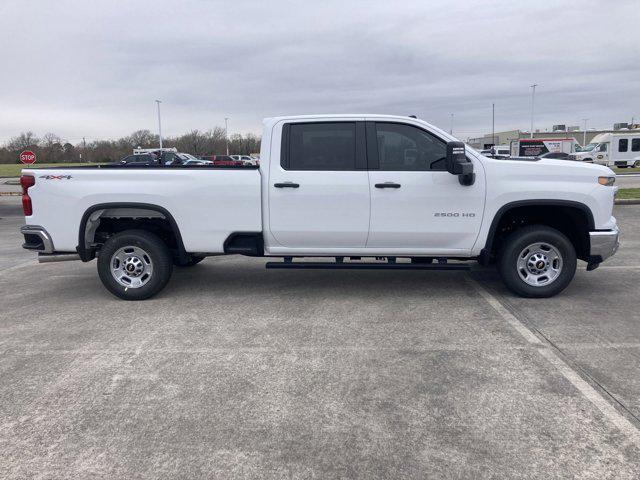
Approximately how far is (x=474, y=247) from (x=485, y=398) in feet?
8.39

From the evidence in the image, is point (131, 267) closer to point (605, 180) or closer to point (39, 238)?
point (39, 238)

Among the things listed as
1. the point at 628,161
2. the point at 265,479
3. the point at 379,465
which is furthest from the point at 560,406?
the point at 628,161

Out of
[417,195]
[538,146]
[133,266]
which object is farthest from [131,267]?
[538,146]

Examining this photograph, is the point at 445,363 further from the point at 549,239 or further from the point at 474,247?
the point at 549,239

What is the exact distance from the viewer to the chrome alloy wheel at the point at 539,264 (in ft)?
19.7

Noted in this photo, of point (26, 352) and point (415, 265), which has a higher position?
point (415, 265)

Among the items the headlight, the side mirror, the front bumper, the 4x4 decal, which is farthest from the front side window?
the 4x4 decal

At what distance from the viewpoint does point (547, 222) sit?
630 cm

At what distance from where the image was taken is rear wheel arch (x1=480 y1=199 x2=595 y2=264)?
5.82 m

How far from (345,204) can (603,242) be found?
9.49ft

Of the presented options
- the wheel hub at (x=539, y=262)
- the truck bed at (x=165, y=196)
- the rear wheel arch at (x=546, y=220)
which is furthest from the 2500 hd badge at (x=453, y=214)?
the truck bed at (x=165, y=196)

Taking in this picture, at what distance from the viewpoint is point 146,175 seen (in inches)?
237

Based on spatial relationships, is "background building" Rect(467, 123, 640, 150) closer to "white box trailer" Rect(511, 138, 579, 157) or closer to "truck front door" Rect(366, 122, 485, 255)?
"white box trailer" Rect(511, 138, 579, 157)

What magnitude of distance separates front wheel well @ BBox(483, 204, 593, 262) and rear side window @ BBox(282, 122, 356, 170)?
183 centimetres
